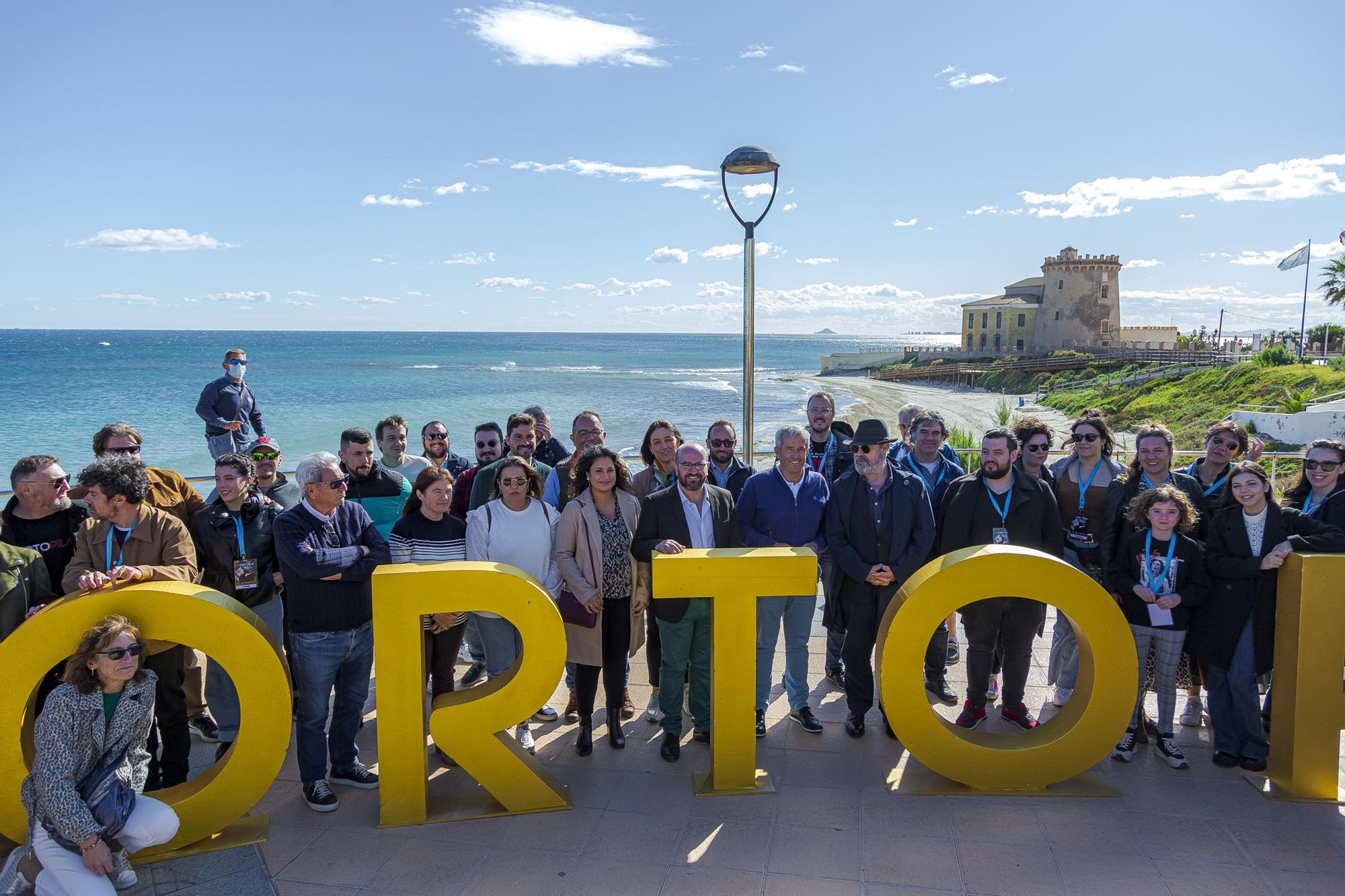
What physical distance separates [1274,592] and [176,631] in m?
5.89

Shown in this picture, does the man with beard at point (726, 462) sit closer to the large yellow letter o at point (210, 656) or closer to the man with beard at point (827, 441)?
the man with beard at point (827, 441)

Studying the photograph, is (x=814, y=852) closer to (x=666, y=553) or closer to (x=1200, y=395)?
(x=666, y=553)

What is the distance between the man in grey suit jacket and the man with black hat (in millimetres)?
789

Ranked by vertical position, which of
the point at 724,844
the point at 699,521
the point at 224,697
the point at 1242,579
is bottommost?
the point at 724,844

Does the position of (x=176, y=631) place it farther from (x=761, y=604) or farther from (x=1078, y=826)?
(x=1078, y=826)

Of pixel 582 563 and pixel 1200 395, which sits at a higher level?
pixel 1200 395

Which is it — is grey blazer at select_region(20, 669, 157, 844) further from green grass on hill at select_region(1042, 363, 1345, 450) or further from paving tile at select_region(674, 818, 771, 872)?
green grass on hill at select_region(1042, 363, 1345, 450)

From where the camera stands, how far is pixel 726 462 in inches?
241

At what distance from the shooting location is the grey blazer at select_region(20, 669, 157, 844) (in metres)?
3.37

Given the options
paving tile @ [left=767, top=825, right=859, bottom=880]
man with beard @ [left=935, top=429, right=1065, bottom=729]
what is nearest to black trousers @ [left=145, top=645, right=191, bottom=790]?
paving tile @ [left=767, top=825, right=859, bottom=880]

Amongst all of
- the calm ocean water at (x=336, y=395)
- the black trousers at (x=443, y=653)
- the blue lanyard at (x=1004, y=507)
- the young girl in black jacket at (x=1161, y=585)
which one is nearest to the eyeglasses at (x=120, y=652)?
the black trousers at (x=443, y=653)

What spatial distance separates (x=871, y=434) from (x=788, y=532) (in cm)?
82

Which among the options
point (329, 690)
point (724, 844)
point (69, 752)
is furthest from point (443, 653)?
point (724, 844)

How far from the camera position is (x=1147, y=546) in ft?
15.4
